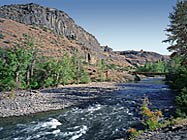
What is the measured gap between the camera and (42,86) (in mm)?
69125

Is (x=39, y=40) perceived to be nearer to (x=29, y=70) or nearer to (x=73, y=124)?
(x=29, y=70)

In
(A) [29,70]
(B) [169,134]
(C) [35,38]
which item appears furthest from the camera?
(C) [35,38]

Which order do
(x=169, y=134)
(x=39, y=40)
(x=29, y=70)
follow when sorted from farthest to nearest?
(x=39, y=40) < (x=29, y=70) < (x=169, y=134)

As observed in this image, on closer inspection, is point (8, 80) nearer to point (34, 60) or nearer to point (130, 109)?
point (34, 60)

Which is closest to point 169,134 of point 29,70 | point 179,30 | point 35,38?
point 179,30

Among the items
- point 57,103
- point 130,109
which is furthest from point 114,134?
point 57,103

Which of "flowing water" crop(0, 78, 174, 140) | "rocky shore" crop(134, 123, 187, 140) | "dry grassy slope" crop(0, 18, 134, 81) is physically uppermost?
"dry grassy slope" crop(0, 18, 134, 81)

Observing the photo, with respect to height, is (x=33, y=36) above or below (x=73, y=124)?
above

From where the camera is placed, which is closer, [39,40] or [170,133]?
[170,133]

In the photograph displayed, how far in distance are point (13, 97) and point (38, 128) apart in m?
20.1

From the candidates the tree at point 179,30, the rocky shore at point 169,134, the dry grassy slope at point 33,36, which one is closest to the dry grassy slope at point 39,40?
the dry grassy slope at point 33,36

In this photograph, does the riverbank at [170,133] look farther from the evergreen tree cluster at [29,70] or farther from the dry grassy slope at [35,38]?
the dry grassy slope at [35,38]

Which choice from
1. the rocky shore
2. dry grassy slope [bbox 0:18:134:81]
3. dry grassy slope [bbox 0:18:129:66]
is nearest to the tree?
the rocky shore

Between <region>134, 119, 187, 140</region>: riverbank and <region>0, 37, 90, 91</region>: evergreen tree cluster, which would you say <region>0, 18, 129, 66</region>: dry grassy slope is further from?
<region>134, 119, 187, 140</region>: riverbank
